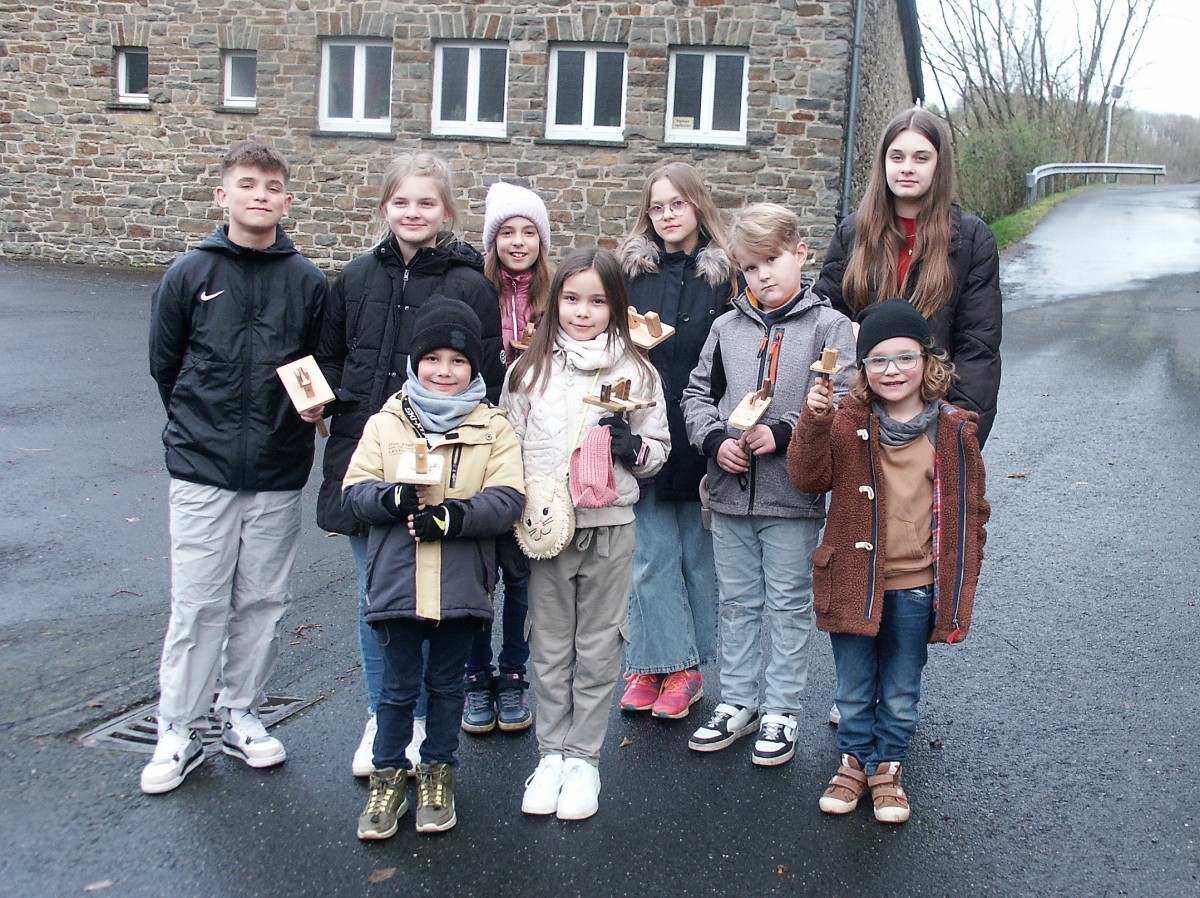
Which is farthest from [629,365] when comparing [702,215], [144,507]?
[144,507]

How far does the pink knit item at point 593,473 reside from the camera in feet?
12.0

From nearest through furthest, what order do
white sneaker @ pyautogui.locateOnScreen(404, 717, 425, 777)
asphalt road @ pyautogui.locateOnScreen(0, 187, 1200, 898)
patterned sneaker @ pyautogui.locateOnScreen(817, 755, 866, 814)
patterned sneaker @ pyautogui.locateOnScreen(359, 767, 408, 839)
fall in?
asphalt road @ pyautogui.locateOnScreen(0, 187, 1200, 898), patterned sneaker @ pyautogui.locateOnScreen(359, 767, 408, 839), patterned sneaker @ pyautogui.locateOnScreen(817, 755, 866, 814), white sneaker @ pyautogui.locateOnScreen(404, 717, 425, 777)

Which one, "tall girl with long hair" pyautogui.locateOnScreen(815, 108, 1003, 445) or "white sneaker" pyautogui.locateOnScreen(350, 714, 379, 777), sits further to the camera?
"tall girl with long hair" pyautogui.locateOnScreen(815, 108, 1003, 445)

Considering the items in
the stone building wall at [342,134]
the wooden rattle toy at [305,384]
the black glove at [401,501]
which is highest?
the stone building wall at [342,134]

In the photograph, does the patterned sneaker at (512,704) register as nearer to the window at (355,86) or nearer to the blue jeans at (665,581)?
the blue jeans at (665,581)

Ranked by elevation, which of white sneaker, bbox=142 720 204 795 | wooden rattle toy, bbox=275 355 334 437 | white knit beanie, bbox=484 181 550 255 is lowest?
white sneaker, bbox=142 720 204 795

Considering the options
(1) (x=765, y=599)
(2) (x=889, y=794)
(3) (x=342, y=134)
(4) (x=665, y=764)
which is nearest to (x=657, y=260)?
(1) (x=765, y=599)

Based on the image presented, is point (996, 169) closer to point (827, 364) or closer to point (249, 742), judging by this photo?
point (827, 364)

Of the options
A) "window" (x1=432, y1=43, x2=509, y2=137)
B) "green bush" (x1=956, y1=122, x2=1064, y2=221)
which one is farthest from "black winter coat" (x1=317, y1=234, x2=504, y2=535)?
"green bush" (x1=956, y1=122, x2=1064, y2=221)

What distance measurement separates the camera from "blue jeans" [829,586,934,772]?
3.68m

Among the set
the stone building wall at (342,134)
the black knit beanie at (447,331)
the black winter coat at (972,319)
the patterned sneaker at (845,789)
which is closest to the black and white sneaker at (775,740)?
the patterned sneaker at (845,789)

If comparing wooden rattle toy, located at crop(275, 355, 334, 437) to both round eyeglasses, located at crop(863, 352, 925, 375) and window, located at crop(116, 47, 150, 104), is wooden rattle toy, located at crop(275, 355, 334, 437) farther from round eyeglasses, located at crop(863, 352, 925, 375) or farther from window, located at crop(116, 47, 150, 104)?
window, located at crop(116, 47, 150, 104)

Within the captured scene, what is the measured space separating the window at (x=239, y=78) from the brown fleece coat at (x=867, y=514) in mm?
15513

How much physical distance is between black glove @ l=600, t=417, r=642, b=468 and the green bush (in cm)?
2109
